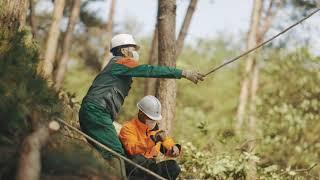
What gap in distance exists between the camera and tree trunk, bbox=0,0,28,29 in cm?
936

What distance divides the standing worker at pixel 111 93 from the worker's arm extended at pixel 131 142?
195mm

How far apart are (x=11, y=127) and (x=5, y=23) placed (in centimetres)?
289

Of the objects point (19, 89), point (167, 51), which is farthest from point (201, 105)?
point (19, 89)

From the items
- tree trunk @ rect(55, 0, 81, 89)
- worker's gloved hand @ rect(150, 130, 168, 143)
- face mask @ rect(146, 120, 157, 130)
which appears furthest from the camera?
tree trunk @ rect(55, 0, 81, 89)

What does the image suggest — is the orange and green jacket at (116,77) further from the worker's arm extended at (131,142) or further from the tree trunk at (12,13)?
the tree trunk at (12,13)

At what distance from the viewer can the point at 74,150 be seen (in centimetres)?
696

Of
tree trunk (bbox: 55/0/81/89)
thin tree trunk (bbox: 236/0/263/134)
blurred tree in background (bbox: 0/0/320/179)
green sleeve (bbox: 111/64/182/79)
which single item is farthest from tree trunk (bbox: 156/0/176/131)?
thin tree trunk (bbox: 236/0/263/134)

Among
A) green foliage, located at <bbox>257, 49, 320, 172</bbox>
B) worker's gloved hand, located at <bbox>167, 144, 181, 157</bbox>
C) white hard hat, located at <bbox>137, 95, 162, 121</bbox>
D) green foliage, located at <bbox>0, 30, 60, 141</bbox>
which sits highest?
green foliage, located at <bbox>0, 30, 60, 141</bbox>

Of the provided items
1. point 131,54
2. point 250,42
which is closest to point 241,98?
point 250,42

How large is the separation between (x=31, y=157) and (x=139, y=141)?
8.87 feet

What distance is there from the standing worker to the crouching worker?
213 millimetres

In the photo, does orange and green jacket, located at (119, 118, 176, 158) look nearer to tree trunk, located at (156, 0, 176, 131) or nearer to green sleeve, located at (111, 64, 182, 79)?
green sleeve, located at (111, 64, 182, 79)

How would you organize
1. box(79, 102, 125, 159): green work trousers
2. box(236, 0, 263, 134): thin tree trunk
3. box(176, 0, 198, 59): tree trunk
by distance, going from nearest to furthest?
box(79, 102, 125, 159): green work trousers
box(176, 0, 198, 59): tree trunk
box(236, 0, 263, 134): thin tree trunk

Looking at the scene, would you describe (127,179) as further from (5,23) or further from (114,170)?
(5,23)
